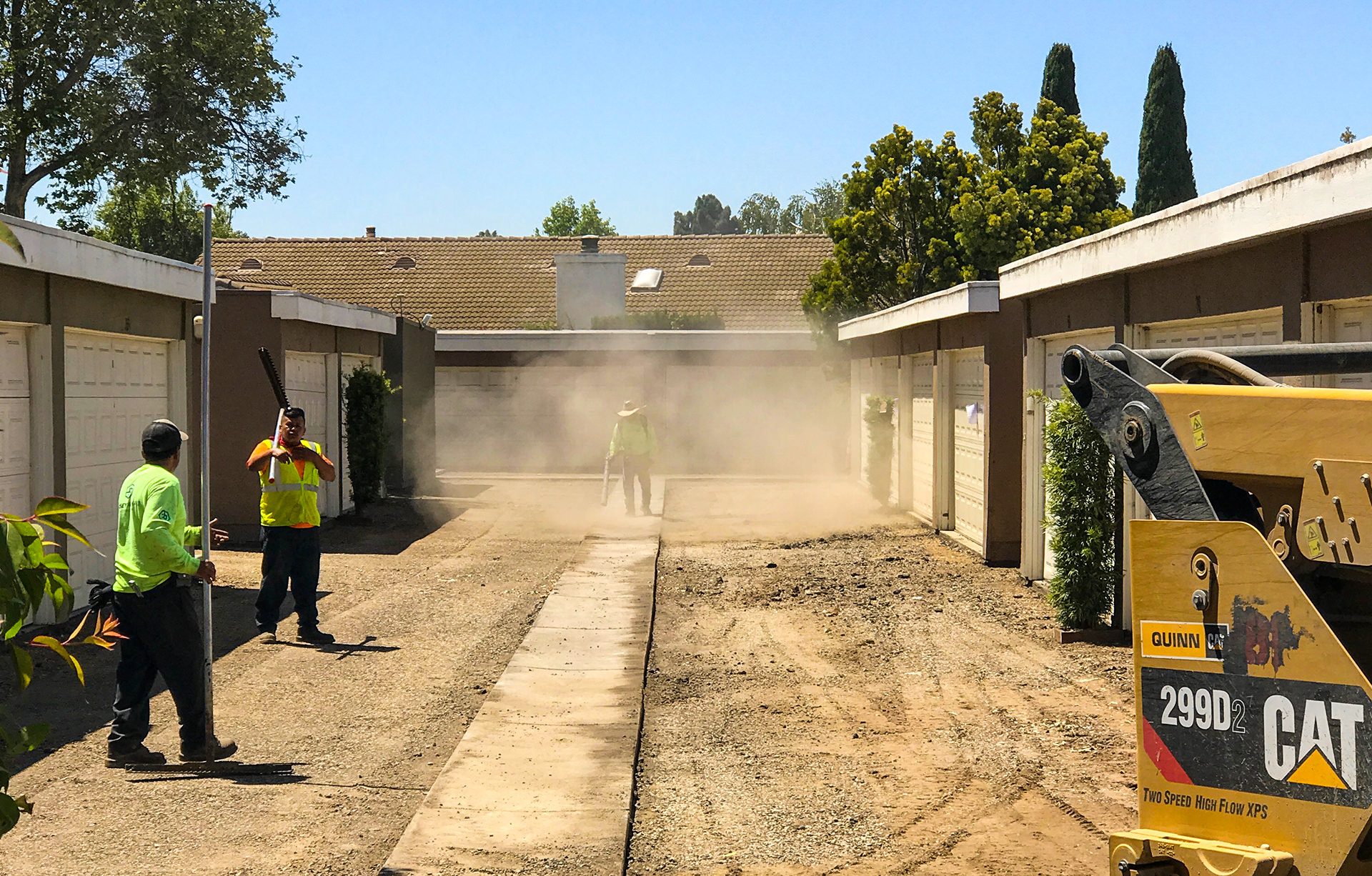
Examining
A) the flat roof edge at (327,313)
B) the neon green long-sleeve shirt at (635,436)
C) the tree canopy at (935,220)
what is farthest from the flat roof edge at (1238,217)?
the tree canopy at (935,220)

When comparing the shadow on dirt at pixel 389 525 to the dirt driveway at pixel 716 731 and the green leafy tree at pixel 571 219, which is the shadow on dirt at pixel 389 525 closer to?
the dirt driveway at pixel 716 731

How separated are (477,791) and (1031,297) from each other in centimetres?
855

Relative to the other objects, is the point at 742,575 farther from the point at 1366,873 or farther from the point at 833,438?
the point at 833,438

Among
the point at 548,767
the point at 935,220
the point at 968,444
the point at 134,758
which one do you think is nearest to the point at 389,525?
the point at 968,444

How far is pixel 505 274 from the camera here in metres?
40.1

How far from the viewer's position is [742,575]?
13984 millimetres

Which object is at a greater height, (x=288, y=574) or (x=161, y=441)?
(x=161, y=441)

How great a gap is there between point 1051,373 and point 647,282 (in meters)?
28.7

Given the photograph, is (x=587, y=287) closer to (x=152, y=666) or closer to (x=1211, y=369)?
(x=152, y=666)

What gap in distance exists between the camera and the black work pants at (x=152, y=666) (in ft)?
21.8

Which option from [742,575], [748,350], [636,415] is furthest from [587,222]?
[742,575]

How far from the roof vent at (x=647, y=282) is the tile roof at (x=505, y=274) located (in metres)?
0.20

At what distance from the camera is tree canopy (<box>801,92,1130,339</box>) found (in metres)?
28.8

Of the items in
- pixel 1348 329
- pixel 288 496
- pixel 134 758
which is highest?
pixel 1348 329
